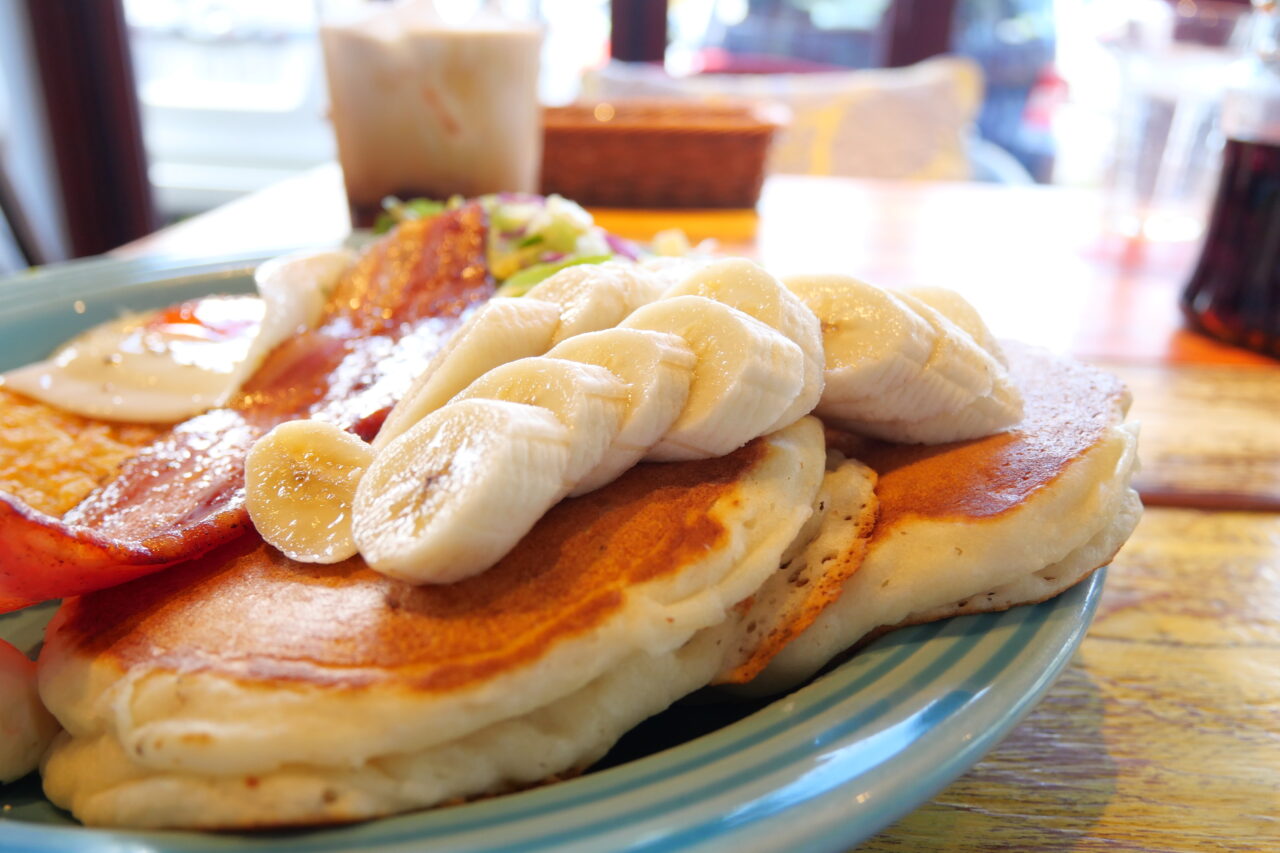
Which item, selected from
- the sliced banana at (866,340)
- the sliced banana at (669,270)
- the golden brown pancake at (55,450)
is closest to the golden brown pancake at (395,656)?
the sliced banana at (866,340)

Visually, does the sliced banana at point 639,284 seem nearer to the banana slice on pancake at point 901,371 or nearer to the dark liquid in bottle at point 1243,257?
the banana slice on pancake at point 901,371

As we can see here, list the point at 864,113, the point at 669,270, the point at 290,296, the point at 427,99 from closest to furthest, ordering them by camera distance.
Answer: the point at 669,270
the point at 290,296
the point at 427,99
the point at 864,113

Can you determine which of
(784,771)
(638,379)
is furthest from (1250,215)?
(784,771)

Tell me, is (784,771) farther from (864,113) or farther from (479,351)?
(864,113)

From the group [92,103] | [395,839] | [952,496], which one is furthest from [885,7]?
[395,839]

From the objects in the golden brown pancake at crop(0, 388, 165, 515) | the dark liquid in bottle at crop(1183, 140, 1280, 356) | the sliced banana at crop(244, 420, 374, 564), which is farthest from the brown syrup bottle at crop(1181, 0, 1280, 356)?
the golden brown pancake at crop(0, 388, 165, 515)

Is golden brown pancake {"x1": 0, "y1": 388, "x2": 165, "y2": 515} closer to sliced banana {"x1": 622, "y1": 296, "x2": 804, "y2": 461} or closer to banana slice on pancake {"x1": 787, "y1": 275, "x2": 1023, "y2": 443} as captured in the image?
sliced banana {"x1": 622, "y1": 296, "x2": 804, "y2": 461}

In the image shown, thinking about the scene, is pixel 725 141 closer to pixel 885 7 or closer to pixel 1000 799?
pixel 1000 799
